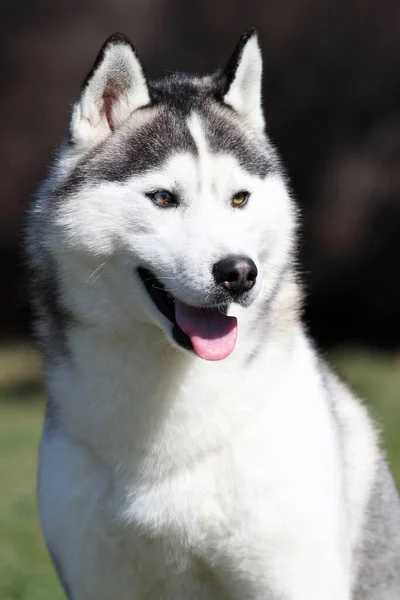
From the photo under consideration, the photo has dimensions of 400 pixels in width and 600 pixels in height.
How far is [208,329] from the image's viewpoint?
11.2 ft

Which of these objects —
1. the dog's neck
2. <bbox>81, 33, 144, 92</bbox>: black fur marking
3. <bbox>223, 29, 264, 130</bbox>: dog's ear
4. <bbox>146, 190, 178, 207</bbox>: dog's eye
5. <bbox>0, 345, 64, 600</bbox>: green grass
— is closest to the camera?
<bbox>146, 190, 178, 207</bbox>: dog's eye

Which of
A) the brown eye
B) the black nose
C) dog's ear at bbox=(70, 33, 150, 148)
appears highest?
dog's ear at bbox=(70, 33, 150, 148)

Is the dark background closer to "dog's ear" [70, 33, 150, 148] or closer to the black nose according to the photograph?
"dog's ear" [70, 33, 150, 148]

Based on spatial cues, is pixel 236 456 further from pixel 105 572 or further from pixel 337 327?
pixel 337 327

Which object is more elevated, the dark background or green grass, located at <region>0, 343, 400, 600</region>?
the dark background

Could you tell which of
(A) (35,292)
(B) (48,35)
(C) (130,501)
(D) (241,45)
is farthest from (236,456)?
(B) (48,35)

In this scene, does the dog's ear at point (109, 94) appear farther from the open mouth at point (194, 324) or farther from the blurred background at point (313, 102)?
the blurred background at point (313, 102)

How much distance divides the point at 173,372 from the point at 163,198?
61 cm


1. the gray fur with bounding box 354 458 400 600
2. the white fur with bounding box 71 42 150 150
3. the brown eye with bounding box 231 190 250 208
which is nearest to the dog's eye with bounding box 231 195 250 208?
the brown eye with bounding box 231 190 250 208

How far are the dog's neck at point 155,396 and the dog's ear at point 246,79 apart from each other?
69 cm

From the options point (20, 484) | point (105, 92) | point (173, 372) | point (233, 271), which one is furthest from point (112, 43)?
point (20, 484)

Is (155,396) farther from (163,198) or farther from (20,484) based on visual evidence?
(20,484)

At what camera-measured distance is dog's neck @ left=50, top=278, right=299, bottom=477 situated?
11.6ft

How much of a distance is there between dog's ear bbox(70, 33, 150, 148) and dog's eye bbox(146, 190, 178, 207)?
372mm
